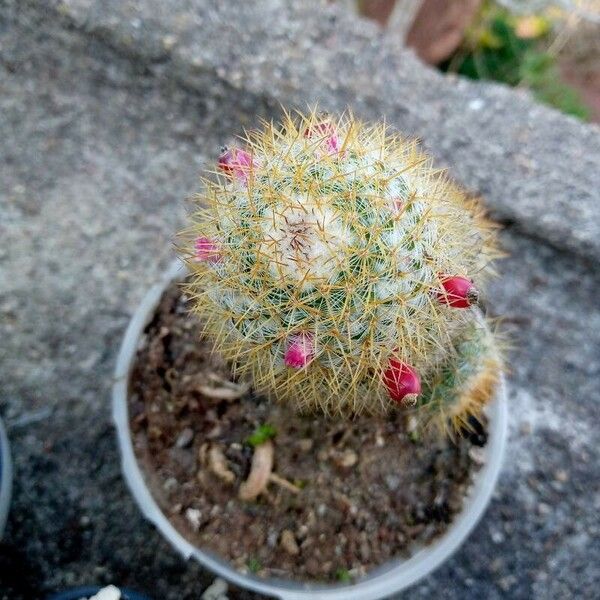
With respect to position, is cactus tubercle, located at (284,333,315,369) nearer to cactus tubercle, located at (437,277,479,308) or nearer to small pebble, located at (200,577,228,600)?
cactus tubercle, located at (437,277,479,308)

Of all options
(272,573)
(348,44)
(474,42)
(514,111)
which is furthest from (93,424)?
(474,42)

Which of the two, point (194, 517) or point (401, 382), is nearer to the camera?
point (401, 382)

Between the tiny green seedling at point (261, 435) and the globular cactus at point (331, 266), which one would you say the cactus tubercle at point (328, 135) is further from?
the tiny green seedling at point (261, 435)

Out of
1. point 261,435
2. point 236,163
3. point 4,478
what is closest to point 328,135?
point 236,163

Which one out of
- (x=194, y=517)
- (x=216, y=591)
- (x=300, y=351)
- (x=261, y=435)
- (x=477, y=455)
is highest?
(x=300, y=351)

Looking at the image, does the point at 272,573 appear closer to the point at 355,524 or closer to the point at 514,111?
the point at 355,524

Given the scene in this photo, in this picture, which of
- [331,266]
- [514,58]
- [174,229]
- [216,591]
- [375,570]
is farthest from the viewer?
[514,58]

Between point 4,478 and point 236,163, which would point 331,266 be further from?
point 4,478

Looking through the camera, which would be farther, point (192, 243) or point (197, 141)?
point (197, 141)
